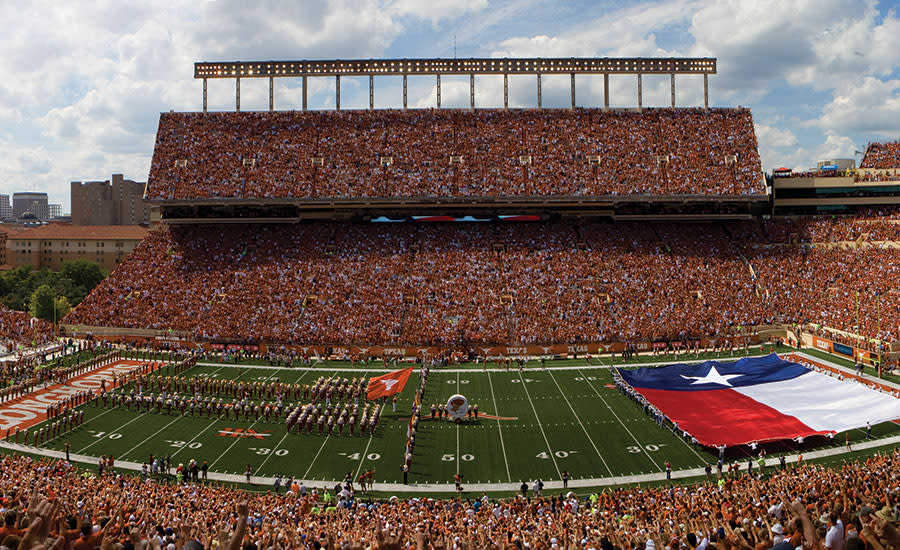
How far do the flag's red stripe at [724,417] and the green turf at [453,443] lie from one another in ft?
1.55

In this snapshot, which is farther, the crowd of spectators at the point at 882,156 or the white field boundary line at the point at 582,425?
the crowd of spectators at the point at 882,156

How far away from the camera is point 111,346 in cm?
3250

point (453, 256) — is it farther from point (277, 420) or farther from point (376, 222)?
point (277, 420)

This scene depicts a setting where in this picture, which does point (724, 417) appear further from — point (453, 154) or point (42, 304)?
point (42, 304)

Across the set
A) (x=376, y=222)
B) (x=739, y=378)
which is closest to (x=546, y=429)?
(x=739, y=378)

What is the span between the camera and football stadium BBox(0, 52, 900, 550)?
12.1 m

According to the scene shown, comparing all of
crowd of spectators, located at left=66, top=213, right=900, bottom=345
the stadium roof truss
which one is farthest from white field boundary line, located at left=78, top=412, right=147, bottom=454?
the stadium roof truss

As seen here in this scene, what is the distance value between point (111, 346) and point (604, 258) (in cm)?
2740

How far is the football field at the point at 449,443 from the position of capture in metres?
17.4

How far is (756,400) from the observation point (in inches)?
851

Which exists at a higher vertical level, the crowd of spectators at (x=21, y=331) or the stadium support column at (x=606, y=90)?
the stadium support column at (x=606, y=90)

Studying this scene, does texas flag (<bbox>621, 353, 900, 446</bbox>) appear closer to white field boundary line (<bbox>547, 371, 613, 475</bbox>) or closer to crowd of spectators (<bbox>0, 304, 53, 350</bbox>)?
white field boundary line (<bbox>547, 371, 613, 475</bbox>)

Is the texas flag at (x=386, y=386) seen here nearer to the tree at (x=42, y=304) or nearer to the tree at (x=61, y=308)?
the tree at (x=61, y=308)

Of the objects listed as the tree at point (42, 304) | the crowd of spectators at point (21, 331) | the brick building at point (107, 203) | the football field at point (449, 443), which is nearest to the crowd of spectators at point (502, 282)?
the crowd of spectators at point (21, 331)
